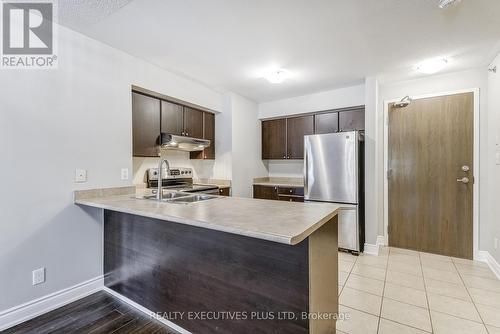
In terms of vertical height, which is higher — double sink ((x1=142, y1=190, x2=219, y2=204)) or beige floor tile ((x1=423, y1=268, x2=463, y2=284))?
double sink ((x1=142, y1=190, x2=219, y2=204))

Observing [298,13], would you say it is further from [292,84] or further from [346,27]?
[292,84]

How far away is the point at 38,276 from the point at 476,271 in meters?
4.27

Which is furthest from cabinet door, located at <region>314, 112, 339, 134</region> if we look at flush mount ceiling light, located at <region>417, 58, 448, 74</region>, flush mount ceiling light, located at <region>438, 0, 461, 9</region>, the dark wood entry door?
flush mount ceiling light, located at <region>438, 0, 461, 9</region>

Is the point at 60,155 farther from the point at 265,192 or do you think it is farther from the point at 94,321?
the point at 265,192

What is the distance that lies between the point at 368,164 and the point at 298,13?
2162 millimetres

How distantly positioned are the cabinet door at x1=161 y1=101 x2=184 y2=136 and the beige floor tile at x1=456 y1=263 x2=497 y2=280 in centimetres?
376

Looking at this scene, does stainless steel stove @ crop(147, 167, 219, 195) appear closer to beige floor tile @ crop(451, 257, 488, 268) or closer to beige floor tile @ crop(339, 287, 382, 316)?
beige floor tile @ crop(339, 287, 382, 316)

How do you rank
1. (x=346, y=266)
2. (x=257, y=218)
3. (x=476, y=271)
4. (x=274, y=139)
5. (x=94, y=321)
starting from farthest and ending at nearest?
(x=274, y=139), (x=346, y=266), (x=476, y=271), (x=94, y=321), (x=257, y=218)

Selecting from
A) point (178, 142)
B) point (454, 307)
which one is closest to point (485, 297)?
point (454, 307)

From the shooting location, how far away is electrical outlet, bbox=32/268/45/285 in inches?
72.0

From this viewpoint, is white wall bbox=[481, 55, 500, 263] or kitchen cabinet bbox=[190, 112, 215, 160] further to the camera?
kitchen cabinet bbox=[190, 112, 215, 160]

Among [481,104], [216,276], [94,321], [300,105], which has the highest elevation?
[300,105]

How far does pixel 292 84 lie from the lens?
3400 millimetres

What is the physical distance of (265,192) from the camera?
403 centimetres
